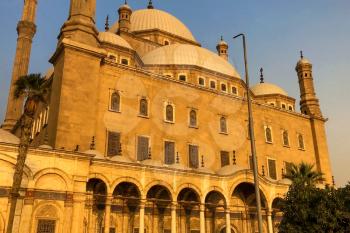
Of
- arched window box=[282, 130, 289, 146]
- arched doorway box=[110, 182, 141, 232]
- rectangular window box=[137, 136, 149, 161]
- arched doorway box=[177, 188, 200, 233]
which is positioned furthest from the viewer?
arched window box=[282, 130, 289, 146]

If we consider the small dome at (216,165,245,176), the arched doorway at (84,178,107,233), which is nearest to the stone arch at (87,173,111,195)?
the arched doorway at (84,178,107,233)

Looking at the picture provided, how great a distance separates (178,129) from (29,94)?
475 inches

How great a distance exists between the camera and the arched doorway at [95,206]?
1922 cm

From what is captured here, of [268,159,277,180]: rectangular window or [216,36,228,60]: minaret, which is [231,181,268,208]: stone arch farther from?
[216,36,228,60]: minaret

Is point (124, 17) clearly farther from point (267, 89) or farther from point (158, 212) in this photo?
point (158, 212)

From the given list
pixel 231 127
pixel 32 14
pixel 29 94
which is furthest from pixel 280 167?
pixel 32 14

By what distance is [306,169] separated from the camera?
26531 mm

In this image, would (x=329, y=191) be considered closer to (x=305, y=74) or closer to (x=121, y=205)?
(x=121, y=205)

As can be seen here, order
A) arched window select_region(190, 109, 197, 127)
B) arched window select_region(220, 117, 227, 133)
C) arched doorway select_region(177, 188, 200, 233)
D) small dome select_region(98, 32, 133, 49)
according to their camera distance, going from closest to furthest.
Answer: arched doorway select_region(177, 188, 200, 233), arched window select_region(190, 109, 197, 127), arched window select_region(220, 117, 227, 133), small dome select_region(98, 32, 133, 49)

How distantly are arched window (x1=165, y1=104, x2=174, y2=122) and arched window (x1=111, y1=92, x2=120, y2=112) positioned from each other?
12.2 feet

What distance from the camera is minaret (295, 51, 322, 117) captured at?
35.7 metres

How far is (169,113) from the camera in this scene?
2575 cm

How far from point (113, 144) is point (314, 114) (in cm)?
2133

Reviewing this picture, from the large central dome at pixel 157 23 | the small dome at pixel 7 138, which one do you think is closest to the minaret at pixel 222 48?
the large central dome at pixel 157 23
